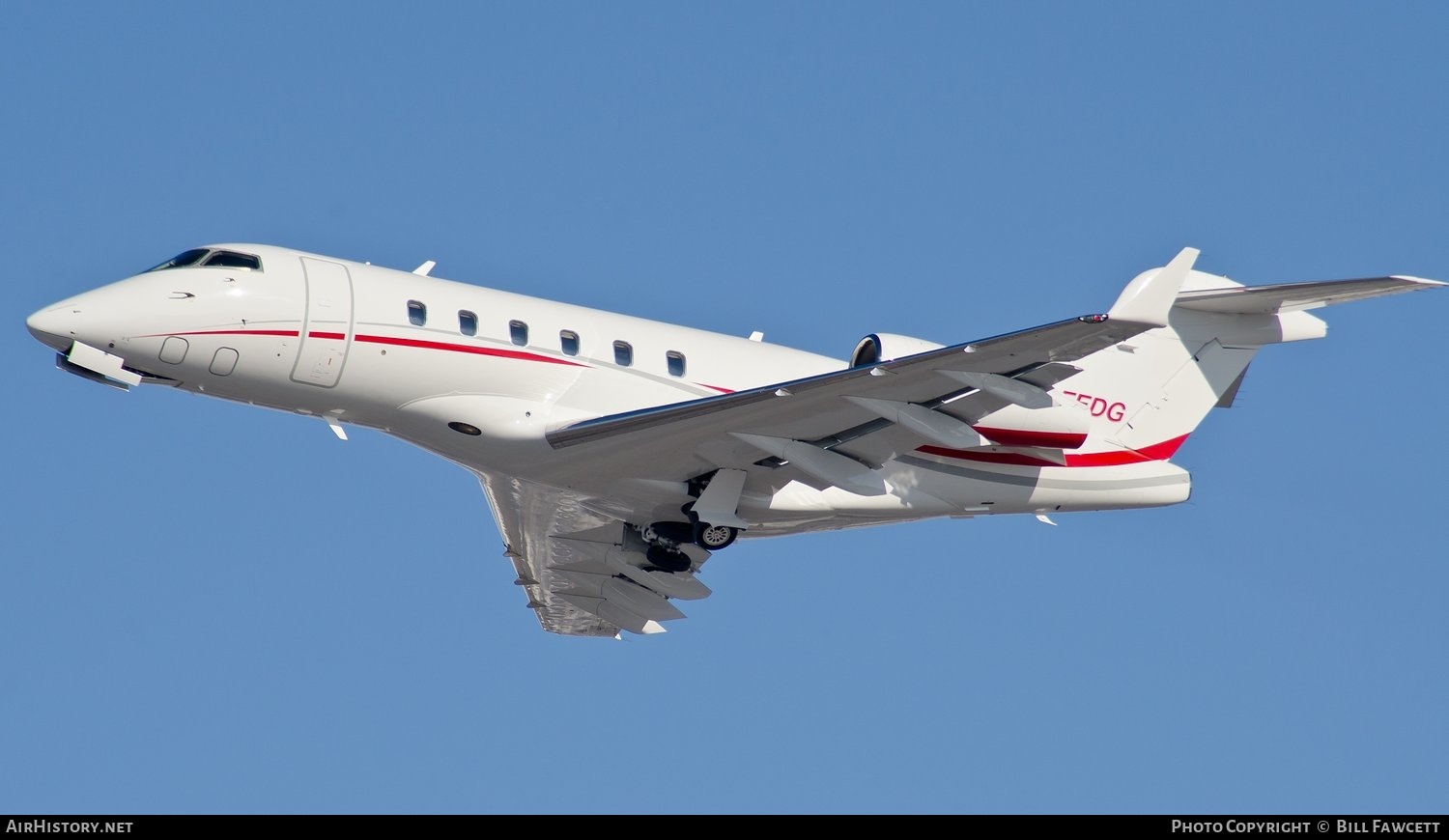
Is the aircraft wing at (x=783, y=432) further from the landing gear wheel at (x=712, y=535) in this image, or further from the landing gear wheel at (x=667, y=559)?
the landing gear wheel at (x=712, y=535)

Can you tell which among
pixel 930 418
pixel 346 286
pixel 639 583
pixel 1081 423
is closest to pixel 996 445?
pixel 1081 423

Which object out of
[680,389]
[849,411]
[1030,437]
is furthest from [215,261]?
[1030,437]

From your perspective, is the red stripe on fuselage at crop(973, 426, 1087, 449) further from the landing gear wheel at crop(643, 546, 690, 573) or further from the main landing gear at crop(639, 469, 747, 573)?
the landing gear wheel at crop(643, 546, 690, 573)

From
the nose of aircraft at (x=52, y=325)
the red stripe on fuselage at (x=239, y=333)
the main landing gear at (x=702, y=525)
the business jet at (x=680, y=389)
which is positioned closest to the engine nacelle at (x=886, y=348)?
the business jet at (x=680, y=389)

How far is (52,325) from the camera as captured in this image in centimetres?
1563

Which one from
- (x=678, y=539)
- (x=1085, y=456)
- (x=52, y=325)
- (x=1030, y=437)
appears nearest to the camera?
(x=52, y=325)

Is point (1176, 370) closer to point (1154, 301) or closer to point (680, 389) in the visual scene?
point (1154, 301)

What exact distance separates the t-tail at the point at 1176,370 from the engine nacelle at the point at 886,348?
7.01ft

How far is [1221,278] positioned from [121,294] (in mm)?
11457

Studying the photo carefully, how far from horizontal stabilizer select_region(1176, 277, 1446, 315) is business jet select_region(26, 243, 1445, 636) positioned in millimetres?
39

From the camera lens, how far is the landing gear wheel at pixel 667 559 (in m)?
18.3

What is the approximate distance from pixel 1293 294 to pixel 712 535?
20.0 ft

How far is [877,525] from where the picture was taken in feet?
61.0

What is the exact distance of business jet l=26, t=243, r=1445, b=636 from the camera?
15.7 metres
